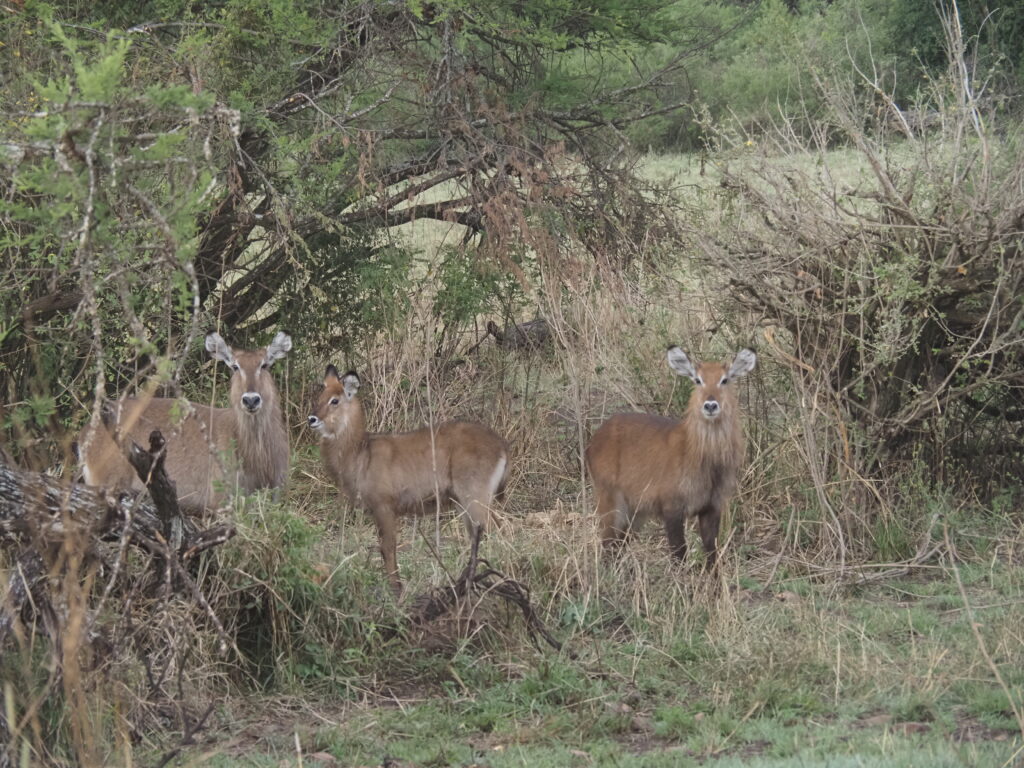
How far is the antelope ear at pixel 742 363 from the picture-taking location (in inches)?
286

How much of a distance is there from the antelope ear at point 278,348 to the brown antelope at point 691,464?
2.03m

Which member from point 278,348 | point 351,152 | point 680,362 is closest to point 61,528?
point 278,348

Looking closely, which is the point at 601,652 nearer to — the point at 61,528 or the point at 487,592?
the point at 487,592

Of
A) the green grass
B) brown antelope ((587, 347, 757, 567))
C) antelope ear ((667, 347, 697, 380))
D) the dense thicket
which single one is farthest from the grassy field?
the dense thicket

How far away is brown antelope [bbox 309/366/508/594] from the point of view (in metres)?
8.02

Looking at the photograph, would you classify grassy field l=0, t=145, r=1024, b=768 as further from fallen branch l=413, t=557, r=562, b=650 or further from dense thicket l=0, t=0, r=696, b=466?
dense thicket l=0, t=0, r=696, b=466

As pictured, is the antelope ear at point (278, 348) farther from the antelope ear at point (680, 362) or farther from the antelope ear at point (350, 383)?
the antelope ear at point (680, 362)

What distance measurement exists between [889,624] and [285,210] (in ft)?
15.6

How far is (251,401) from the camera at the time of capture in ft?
25.5

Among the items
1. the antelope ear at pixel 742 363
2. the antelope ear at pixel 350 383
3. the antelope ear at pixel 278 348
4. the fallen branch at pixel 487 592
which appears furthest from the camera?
the antelope ear at pixel 350 383

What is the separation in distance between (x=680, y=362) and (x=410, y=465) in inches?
69.3

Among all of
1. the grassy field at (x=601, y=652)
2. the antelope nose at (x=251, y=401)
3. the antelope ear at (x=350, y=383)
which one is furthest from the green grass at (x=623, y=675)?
the antelope ear at (x=350, y=383)

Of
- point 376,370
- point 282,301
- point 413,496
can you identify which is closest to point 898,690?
point 413,496

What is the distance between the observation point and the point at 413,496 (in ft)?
26.4
